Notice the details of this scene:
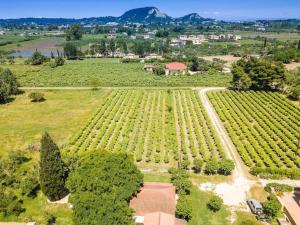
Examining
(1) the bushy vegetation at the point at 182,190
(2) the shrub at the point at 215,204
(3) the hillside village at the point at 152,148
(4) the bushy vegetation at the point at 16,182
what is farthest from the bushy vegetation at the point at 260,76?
(4) the bushy vegetation at the point at 16,182

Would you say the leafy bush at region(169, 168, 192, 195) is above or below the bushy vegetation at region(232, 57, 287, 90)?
below

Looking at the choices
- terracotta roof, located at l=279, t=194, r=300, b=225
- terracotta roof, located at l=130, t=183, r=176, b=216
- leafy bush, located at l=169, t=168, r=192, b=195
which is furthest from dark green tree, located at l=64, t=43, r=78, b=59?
terracotta roof, located at l=279, t=194, r=300, b=225

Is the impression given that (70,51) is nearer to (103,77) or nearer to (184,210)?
(103,77)

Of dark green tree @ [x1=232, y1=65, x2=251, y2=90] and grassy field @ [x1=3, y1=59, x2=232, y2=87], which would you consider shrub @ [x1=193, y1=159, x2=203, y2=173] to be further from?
grassy field @ [x1=3, y1=59, x2=232, y2=87]

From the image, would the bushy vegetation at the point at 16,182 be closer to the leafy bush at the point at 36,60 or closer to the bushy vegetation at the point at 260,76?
the bushy vegetation at the point at 260,76

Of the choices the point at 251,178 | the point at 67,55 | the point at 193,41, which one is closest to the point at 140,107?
the point at 251,178

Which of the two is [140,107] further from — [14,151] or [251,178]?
[251,178]

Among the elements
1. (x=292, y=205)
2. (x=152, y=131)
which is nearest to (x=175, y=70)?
(x=152, y=131)
